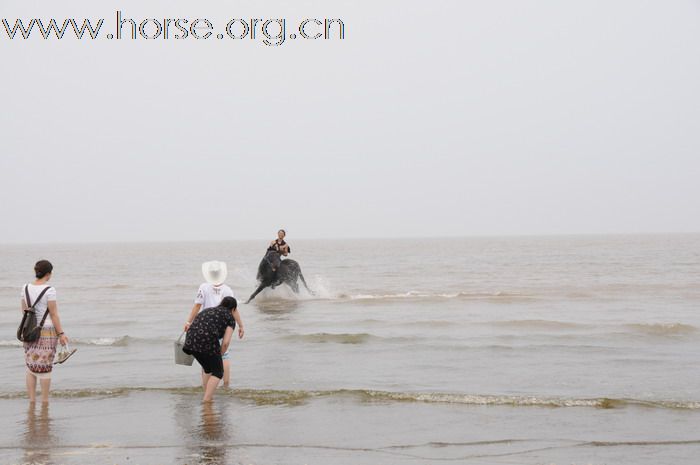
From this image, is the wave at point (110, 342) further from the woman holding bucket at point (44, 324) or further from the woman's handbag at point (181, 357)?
the woman holding bucket at point (44, 324)

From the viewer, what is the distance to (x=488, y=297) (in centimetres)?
2270

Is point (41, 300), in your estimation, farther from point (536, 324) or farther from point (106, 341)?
point (536, 324)

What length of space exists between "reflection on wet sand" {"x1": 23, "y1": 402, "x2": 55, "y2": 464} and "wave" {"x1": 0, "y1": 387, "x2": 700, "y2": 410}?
0.92 meters

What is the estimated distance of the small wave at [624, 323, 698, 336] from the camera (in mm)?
14242

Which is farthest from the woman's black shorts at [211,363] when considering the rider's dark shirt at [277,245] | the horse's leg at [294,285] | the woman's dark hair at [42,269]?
the horse's leg at [294,285]

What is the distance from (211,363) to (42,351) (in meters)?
1.70

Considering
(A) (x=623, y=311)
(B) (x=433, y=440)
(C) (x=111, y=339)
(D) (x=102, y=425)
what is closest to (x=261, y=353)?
(C) (x=111, y=339)

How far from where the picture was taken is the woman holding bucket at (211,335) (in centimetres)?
814

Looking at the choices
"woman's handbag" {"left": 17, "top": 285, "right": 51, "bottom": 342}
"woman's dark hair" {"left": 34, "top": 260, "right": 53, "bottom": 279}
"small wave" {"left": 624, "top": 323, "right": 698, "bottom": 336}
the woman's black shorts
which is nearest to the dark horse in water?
"small wave" {"left": 624, "top": 323, "right": 698, "bottom": 336}

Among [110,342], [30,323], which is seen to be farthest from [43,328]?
[110,342]

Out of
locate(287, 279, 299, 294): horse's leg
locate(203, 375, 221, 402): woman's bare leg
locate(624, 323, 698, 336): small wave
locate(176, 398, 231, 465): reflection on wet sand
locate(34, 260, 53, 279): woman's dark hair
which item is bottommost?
locate(624, 323, 698, 336): small wave

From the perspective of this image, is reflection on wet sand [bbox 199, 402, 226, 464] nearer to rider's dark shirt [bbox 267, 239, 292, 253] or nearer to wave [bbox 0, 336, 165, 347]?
wave [bbox 0, 336, 165, 347]

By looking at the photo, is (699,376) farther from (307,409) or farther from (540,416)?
(307,409)

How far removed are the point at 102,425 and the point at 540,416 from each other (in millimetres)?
4264
